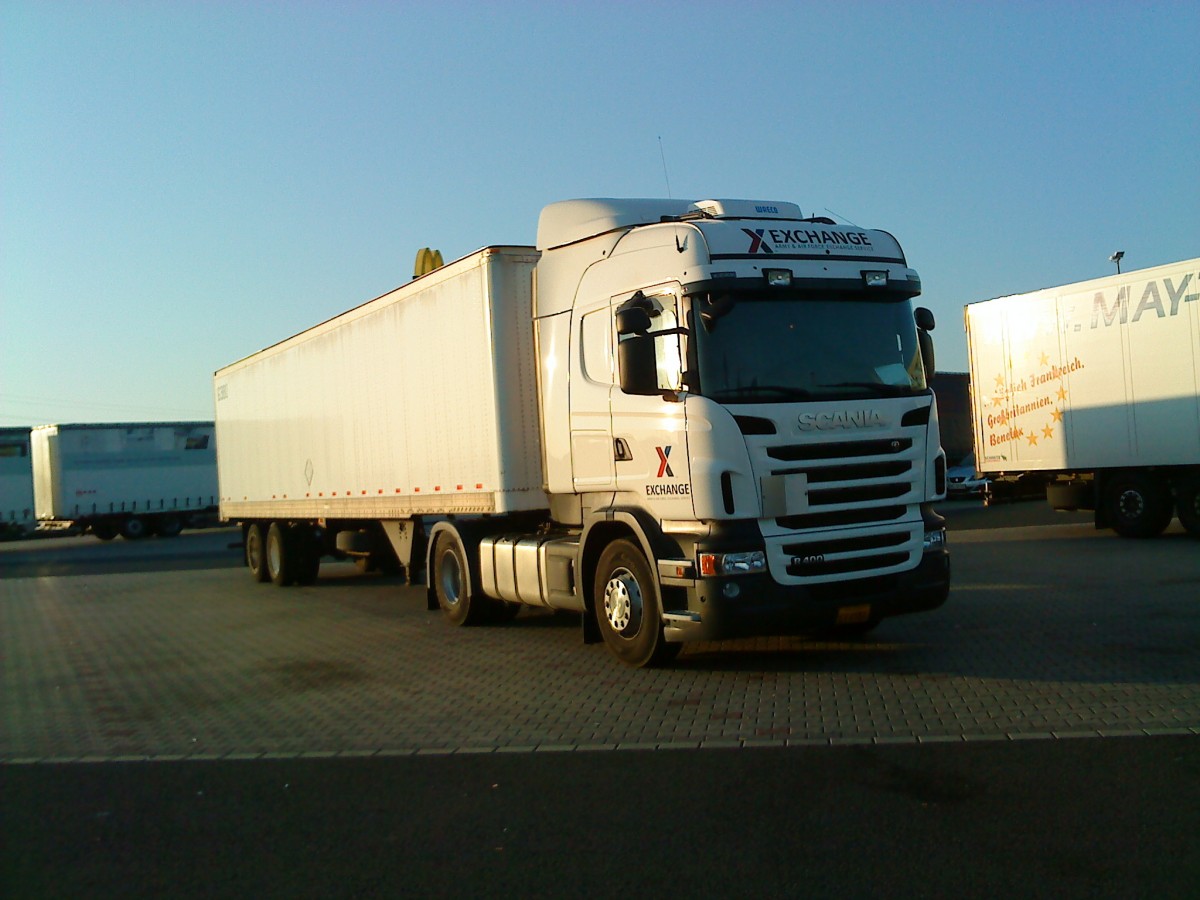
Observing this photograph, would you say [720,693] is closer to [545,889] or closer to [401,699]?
[401,699]

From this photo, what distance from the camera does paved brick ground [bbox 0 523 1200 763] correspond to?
24.9 ft

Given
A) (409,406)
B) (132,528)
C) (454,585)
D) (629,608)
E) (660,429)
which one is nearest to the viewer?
(660,429)

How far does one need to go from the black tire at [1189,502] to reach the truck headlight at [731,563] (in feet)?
39.9

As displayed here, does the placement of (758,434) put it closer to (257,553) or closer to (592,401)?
(592,401)

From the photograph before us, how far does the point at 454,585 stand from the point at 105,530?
3512cm

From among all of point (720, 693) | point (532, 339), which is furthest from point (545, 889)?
point (532, 339)

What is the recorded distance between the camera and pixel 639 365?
9.05 m

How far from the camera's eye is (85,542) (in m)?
44.7

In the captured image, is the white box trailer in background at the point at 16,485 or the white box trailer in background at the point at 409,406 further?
the white box trailer in background at the point at 16,485

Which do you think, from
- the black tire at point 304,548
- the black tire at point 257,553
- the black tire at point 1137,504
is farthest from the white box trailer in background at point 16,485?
the black tire at point 1137,504

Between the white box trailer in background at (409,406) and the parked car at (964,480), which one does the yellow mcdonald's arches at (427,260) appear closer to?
the white box trailer in background at (409,406)

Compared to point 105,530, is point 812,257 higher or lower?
higher

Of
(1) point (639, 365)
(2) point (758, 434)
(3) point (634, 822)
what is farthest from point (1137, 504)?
(3) point (634, 822)

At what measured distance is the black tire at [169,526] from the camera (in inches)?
1763
